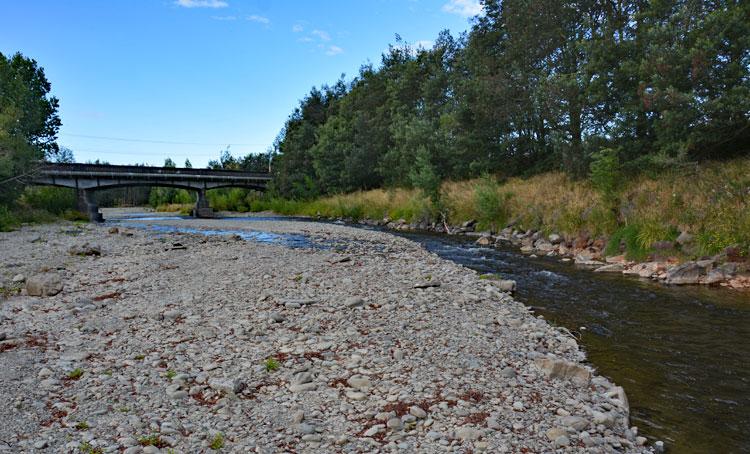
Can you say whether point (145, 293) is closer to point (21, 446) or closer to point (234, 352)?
point (234, 352)

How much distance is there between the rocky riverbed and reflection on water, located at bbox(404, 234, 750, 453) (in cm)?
62

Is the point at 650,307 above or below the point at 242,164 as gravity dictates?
below

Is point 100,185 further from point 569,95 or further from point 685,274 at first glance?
point 685,274

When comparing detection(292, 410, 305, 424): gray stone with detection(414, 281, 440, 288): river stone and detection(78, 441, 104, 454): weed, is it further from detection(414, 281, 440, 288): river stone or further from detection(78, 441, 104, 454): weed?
detection(414, 281, 440, 288): river stone

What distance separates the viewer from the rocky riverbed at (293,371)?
518 centimetres

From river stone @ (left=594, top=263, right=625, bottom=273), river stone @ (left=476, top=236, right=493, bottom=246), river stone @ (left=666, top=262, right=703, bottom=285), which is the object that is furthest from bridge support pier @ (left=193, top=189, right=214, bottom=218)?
river stone @ (left=666, top=262, right=703, bottom=285)

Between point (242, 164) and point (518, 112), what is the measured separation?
388 ft

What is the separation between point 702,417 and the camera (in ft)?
19.9

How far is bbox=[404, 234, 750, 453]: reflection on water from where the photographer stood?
19.4 ft

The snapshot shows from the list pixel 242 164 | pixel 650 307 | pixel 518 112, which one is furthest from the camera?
pixel 242 164

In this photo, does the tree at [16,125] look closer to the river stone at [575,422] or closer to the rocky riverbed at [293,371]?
the rocky riverbed at [293,371]

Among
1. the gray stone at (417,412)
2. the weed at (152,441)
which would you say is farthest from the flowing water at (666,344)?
the weed at (152,441)

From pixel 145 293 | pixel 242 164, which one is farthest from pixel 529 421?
pixel 242 164

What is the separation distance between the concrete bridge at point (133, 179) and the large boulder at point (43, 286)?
40723 millimetres
